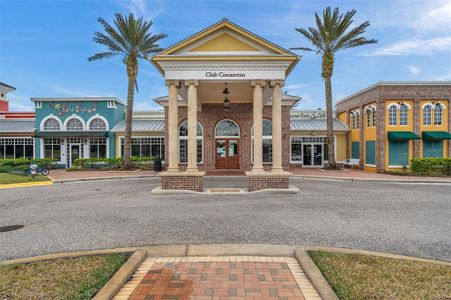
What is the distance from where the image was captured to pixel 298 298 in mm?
3467

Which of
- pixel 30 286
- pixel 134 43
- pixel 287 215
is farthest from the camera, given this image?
pixel 134 43

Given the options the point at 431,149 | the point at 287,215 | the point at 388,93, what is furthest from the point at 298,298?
the point at 431,149

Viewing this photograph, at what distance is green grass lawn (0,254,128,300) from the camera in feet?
11.6

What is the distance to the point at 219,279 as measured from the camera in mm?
3900

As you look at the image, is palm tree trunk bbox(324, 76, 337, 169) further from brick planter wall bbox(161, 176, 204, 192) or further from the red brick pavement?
the red brick pavement

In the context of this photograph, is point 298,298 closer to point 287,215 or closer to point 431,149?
point 287,215

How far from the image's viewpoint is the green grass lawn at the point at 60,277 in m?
3.52

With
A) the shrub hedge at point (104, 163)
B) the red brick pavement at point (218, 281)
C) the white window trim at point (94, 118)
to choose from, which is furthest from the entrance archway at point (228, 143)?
the red brick pavement at point (218, 281)

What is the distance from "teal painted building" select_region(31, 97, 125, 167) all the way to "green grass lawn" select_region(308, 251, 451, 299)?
82.2 ft

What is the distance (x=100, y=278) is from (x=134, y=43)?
2126cm

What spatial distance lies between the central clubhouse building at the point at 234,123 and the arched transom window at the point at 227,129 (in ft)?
0.24

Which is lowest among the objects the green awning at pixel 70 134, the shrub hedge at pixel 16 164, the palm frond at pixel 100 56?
the shrub hedge at pixel 16 164

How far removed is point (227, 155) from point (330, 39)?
12328 millimetres

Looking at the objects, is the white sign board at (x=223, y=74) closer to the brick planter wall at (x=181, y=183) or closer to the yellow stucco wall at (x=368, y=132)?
the brick planter wall at (x=181, y=183)
